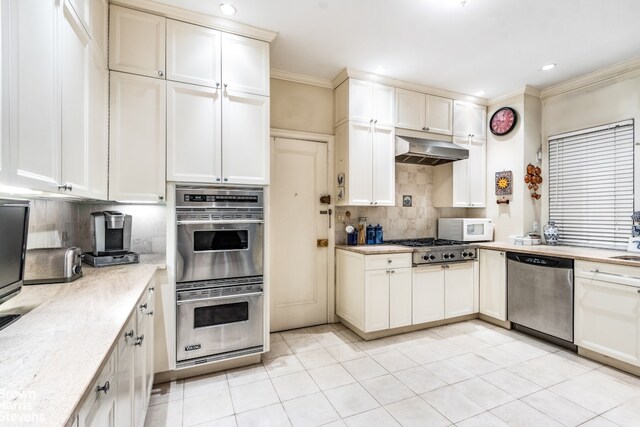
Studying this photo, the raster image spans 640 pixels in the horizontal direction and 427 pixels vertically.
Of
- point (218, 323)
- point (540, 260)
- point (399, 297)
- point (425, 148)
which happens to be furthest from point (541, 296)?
point (218, 323)

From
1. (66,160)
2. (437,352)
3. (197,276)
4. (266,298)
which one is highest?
(66,160)

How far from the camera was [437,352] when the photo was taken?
9.37ft

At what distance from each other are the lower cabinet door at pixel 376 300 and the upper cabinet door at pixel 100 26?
2766 millimetres

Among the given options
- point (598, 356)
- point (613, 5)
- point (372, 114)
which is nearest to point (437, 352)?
point (598, 356)

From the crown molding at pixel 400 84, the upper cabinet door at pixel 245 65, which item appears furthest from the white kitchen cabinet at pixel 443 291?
the upper cabinet door at pixel 245 65

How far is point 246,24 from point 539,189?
12.4 ft

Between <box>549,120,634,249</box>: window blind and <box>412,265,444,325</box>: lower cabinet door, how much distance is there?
160cm

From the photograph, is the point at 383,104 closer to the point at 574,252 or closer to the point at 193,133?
the point at 193,133

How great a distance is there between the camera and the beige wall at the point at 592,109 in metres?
3.00

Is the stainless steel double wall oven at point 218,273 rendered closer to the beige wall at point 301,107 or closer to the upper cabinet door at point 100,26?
the upper cabinet door at point 100,26

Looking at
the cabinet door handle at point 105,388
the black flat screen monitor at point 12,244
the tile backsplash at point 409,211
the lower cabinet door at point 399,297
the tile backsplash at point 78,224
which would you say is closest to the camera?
the cabinet door handle at point 105,388

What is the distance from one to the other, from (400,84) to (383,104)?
352 millimetres

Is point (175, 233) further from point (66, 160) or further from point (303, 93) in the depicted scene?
point (303, 93)

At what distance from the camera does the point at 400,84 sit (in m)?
3.52
